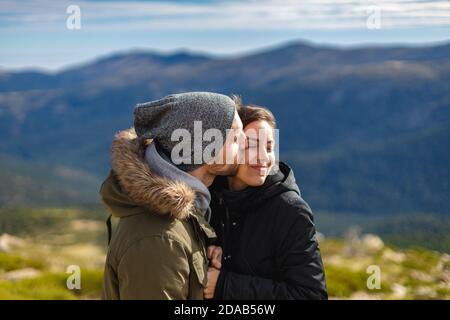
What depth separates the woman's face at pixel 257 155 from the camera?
18.4ft

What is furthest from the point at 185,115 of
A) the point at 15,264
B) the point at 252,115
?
the point at 15,264

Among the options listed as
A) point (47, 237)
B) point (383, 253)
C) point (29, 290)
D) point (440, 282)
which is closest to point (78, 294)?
point (29, 290)

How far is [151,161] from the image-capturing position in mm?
4953

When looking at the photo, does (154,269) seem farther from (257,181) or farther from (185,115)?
(257,181)

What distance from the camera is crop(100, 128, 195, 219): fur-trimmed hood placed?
466cm

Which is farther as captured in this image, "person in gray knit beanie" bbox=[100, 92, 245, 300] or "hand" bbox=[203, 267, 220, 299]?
"hand" bbox=[203, 267, 220, 299]

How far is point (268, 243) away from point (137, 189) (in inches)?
52.8

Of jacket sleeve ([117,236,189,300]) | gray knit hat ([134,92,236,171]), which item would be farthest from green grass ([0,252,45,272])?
jacket sleeve ([117,236,189,300])

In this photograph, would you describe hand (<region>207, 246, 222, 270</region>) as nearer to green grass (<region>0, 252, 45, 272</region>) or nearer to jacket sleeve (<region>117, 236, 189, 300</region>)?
jacket sleeve (<region>117, 236, 189, 300</region>)

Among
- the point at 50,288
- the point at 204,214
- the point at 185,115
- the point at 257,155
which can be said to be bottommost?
the point at 50,288

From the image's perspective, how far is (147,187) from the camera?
15.5 feet

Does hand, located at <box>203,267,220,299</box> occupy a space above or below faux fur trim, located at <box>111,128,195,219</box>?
below
